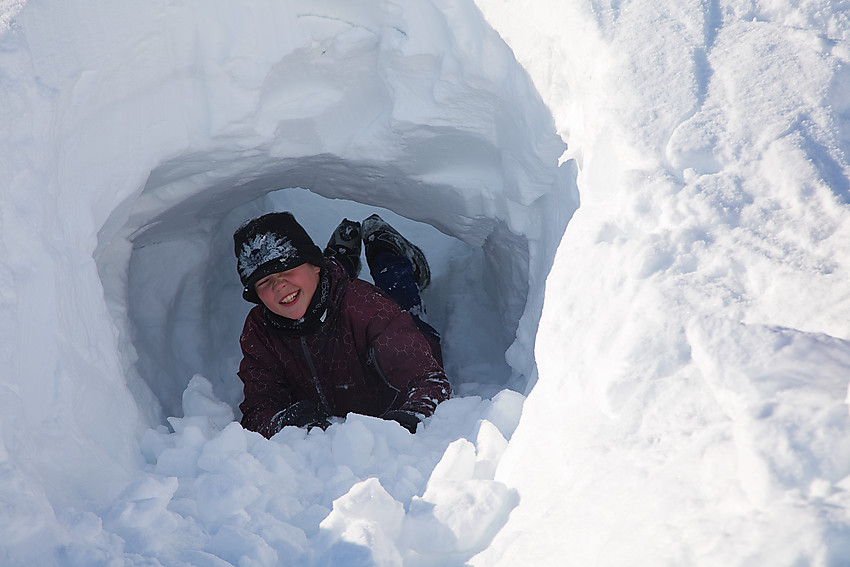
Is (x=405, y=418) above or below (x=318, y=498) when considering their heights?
above

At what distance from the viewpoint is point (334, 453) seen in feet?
6.40

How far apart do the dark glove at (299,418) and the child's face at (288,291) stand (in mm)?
369

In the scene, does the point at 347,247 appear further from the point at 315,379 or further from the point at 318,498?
the point at 318,498

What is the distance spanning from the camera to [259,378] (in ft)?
9.32

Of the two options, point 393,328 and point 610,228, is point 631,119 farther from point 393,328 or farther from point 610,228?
point 393,328

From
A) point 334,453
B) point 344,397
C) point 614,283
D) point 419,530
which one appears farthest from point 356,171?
point 419,530

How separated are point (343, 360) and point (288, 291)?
0.39m

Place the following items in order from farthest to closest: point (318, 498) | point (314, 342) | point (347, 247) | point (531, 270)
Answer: point (347, 247), point (314, 342), point (531, 270), point (318, 498)

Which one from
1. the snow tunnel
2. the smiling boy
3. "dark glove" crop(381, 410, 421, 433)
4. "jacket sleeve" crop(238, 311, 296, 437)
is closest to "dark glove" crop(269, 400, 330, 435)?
the smiling boy

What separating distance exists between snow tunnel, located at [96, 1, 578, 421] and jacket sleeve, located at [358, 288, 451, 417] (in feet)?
1.00

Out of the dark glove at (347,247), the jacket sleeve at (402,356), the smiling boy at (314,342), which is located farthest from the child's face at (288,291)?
the dark glove at (347,247)

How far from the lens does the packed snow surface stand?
122 centimetres

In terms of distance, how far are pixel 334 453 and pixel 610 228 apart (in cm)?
99

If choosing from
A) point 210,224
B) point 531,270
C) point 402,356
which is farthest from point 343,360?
point 210,224
